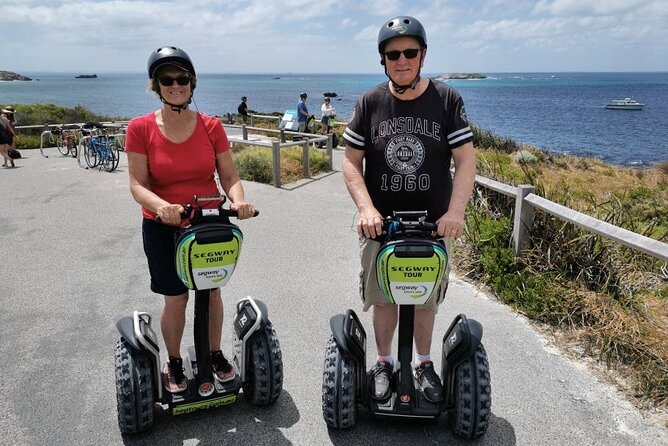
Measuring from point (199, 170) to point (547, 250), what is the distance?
3.50m

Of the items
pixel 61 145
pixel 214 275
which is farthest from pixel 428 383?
pixel 61 145

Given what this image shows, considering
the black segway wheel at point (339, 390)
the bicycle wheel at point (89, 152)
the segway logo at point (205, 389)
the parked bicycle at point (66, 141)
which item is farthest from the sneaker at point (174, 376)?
the parked bicycle at point (66, 141)

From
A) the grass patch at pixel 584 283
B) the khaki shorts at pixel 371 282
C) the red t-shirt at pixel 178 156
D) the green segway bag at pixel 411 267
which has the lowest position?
the grass patch at pixel 584 283

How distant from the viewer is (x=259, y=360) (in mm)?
3051

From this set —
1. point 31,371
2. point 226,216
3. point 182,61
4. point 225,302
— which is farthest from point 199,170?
point 225,302

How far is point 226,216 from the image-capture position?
268 cm

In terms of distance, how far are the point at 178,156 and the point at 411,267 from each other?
1.36 metres

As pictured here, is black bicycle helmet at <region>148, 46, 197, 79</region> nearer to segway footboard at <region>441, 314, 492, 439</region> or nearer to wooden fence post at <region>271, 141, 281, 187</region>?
segway footboard at <region>441, 314, 492, 439</region>

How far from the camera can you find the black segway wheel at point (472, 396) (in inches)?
109

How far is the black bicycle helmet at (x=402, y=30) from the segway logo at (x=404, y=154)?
49 cm

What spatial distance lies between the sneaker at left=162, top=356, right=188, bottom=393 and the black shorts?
0.44 m

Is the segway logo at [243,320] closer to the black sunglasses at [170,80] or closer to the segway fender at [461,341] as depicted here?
the segway fender at [461,341]

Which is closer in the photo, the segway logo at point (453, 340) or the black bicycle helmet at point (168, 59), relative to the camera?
the black bicycle helmet at point (168, 59)

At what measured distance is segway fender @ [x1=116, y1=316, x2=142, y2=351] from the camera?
2.83 m
